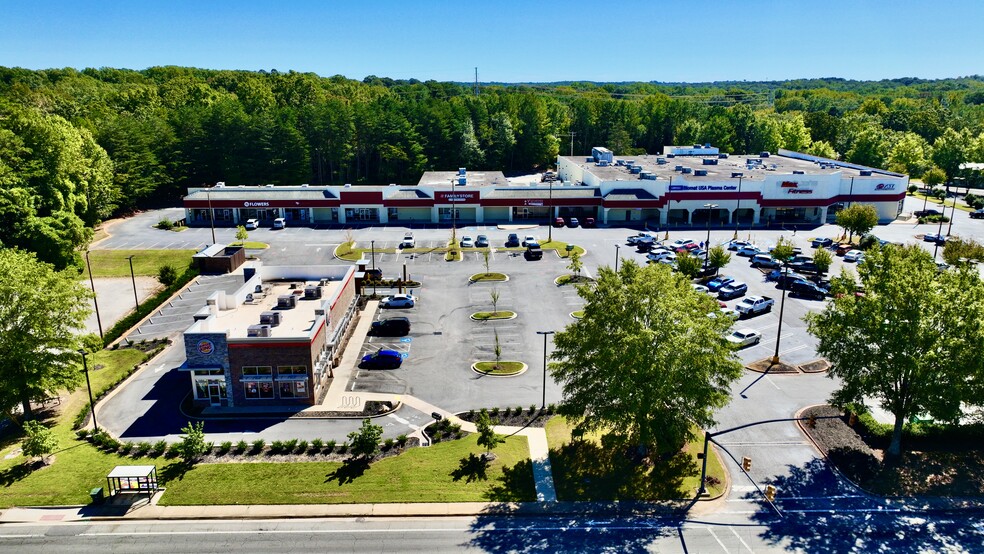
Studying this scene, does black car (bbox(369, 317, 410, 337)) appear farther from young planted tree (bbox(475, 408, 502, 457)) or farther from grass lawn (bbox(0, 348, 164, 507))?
grass lawn (bbox(0, 348, 164, 507))

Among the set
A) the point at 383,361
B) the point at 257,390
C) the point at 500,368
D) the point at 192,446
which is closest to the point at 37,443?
the point at 192,446

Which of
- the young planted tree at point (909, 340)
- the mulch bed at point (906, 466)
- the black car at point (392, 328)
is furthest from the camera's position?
the black car at point (392, 328)

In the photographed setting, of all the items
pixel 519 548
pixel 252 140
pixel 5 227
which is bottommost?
pixel 519 548

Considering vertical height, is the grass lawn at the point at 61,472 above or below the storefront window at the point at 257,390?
below

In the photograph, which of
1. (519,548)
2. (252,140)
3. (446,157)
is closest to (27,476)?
(519,548)

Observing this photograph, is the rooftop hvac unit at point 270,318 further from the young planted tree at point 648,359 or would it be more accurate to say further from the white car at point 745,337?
the white car at point 745,337

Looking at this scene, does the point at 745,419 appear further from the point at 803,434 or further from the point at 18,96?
the point at 18,96

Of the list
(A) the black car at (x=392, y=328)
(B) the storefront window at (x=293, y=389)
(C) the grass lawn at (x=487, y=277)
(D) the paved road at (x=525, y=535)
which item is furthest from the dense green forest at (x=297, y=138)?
(D) the paved road at (x=525, y=535)

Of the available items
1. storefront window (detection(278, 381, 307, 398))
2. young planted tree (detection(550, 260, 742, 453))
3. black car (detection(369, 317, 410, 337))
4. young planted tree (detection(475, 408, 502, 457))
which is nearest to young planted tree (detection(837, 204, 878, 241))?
young planted tree (detection(550, 260, 742, 453))
